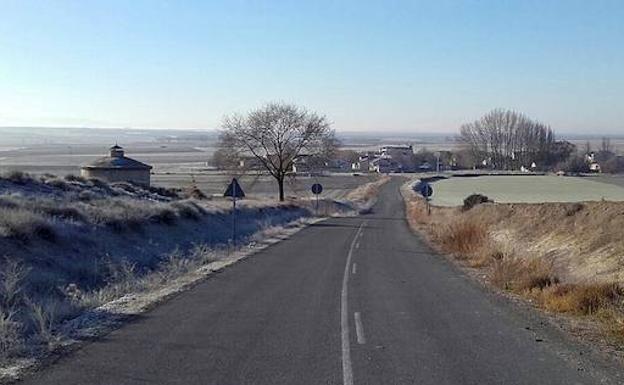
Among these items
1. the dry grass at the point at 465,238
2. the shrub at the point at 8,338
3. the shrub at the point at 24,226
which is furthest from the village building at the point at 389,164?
the shrub at the point at 8,338

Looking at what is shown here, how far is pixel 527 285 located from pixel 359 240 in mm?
20621

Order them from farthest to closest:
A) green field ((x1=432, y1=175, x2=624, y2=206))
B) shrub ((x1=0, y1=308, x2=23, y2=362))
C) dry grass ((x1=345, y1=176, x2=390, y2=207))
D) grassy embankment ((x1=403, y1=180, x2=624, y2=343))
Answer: dry grass ((x1=345, y1=176, x2=390, y2=207)), green field ((x1=432, y1=175, x2=624, y2=206)), grassy embankment ((x1=403, y1=180, x2=624, y2=343)), shrub ((x1=0, y1=308, x2=23, y2=362))

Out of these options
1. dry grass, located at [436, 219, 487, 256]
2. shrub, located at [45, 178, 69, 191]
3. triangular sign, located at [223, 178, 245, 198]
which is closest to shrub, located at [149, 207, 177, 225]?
triangular sign, located at [223, 178, 245, 198]

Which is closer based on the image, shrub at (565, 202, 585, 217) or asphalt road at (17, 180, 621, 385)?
asphalt road at (17, 180, 621, 385)

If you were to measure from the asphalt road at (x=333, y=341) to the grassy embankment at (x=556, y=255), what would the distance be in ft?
2.62

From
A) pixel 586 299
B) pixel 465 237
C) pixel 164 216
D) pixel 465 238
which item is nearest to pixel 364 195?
pixel 164 216

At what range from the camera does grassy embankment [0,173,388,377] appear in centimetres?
1237

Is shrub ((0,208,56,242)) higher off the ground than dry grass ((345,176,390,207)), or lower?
higher

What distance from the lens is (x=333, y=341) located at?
413 inches

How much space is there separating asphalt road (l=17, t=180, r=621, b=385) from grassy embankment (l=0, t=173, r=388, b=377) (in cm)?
128

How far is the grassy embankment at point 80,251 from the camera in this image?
1237 centimetres

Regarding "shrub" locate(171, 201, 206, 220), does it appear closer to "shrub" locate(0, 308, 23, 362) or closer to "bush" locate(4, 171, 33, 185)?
"bush" locate(4, 171, 33, 185)

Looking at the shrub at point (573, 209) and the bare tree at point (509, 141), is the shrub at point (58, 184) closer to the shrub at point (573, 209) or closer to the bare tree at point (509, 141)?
the shrub at point (573, 209)

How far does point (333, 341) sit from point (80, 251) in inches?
617
